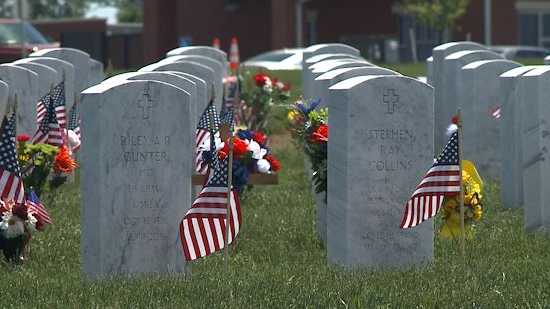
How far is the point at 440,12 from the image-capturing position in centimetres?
5494

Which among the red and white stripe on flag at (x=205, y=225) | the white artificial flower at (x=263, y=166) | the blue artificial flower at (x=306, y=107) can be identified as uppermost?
the blue artificial flower at (x=306, y=107)

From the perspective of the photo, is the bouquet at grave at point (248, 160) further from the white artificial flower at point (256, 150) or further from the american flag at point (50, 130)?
the american flag at point (50, 130)

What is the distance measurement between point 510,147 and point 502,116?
1.45 ft

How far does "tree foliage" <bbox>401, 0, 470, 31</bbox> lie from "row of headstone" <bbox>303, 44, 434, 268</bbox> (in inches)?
1716

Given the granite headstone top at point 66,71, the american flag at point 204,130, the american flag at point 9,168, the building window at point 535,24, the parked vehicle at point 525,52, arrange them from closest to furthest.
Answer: the american flag at point 9,168
the american flag at point 204,130
the granite headstone top at point 66,71
the parked vehicle at point 525,52
the building window at point 535,24

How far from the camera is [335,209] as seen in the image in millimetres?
11547

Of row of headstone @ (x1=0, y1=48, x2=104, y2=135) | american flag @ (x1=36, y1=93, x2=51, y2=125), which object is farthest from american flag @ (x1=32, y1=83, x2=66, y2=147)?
american flag @ (x1=36, y1=93, x2=51, y2=125)

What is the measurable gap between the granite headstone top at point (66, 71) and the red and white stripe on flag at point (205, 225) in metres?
8.36

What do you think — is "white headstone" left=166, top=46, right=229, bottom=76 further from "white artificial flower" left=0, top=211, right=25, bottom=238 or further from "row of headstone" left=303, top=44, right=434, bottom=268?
"row of headstone" left=303, top=44, right=434, bottom=268

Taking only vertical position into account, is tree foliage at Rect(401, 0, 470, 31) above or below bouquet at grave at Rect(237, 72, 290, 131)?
below

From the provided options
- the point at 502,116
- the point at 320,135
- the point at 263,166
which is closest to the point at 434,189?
the point at 320,135

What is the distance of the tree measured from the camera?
A: 5491cm

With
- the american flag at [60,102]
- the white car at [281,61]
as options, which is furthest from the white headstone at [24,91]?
the white car at [281,61]

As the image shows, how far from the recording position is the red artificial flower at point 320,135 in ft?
41.8
